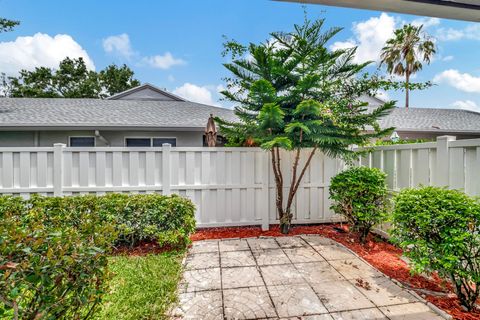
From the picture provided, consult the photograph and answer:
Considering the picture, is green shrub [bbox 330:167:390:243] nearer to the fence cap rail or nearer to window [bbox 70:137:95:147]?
the fence cap rail

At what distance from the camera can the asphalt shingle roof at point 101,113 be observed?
7.45 meters

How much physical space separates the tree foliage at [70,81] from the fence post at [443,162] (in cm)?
2802

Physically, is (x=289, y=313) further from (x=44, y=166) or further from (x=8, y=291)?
(x=44, y=166)

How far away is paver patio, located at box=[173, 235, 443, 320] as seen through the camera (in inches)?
90.9

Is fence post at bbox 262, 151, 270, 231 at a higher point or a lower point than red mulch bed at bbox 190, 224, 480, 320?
higher

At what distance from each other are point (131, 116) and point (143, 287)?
697 cm

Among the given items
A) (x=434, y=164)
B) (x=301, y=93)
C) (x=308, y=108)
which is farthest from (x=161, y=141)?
(x=434, y=164)

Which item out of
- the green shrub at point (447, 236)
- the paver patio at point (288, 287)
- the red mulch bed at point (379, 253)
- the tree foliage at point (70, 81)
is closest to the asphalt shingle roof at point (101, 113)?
the red mulch bed at point (379, 253)

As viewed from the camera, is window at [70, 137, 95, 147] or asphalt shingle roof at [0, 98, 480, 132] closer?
asphalt shingle roof at [0, 98, 480, 132]

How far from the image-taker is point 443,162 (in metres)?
3.10

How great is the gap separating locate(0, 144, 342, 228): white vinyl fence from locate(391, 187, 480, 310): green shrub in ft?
8.14

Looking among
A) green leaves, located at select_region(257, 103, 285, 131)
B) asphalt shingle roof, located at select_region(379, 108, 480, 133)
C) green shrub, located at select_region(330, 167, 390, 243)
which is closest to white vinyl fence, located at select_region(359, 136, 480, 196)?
green shrub, located at select_region(330, 167, 390, 243)

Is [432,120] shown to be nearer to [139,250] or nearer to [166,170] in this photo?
[166,170]

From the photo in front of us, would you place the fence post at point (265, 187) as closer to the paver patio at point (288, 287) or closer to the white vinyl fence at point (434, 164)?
the paver patio at point (288, 287)
